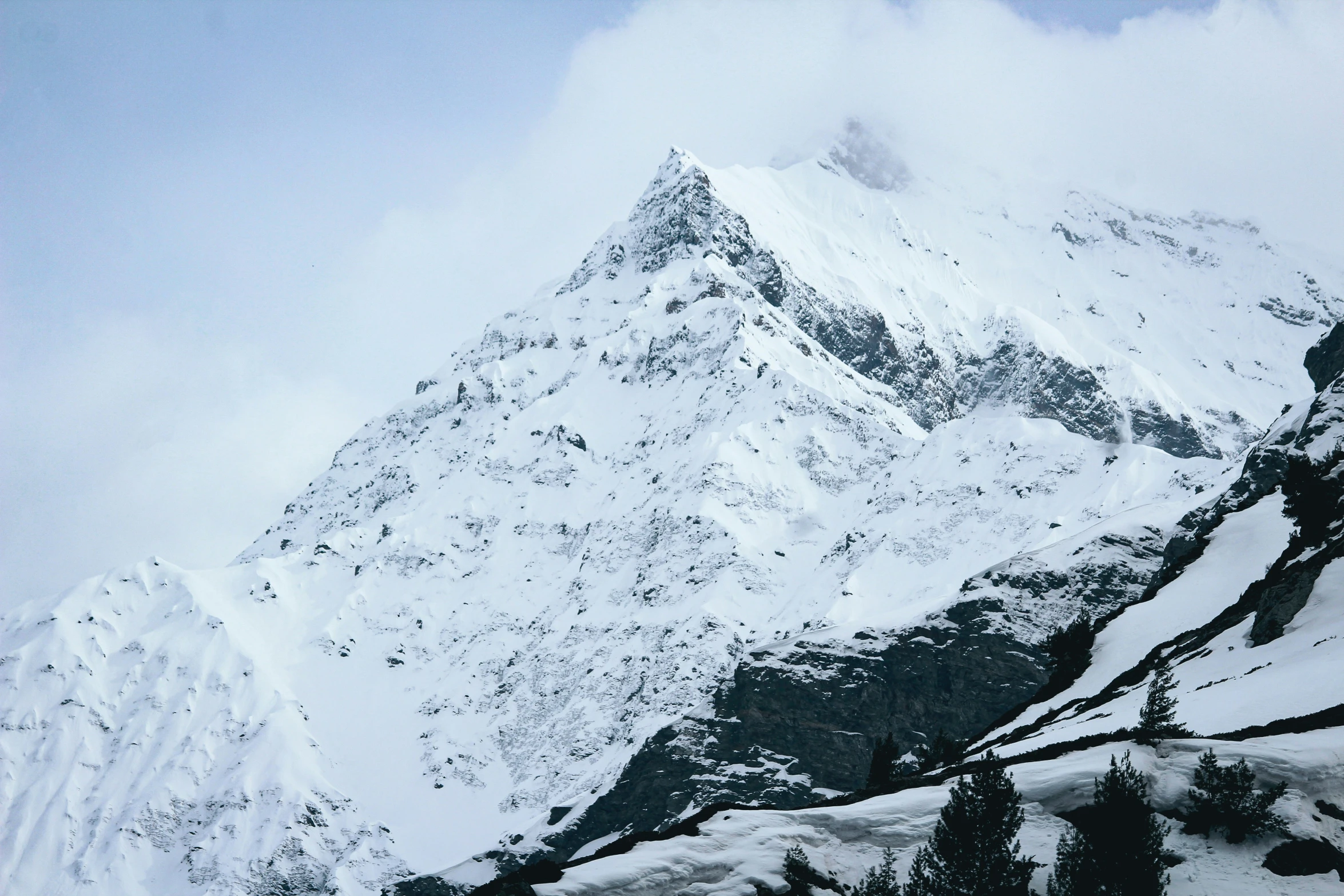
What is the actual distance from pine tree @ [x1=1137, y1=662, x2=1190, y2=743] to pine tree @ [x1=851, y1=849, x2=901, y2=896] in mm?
10534

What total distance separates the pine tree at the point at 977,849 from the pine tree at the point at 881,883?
47 cm

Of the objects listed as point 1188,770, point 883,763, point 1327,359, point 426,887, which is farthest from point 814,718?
point 1188,770

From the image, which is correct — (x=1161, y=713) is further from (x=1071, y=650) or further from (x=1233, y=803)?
(x=1071, y=650)

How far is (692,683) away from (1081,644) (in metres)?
103

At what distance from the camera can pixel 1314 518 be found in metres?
71.3

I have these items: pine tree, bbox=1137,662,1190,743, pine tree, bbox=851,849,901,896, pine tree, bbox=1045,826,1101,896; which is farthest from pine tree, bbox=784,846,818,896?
pine tree, bbox=1137,662,1190,743

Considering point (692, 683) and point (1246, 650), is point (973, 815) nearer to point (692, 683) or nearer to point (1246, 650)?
point (1246, 650)

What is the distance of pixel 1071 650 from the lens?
9331 centimetres

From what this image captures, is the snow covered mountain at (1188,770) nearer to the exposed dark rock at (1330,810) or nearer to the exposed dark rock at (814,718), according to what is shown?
the exposed dark rock at (1330,810)

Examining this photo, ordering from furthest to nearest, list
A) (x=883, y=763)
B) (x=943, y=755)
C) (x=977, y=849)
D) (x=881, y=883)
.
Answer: (x=943, y=755)
(x=883, y=763)
(x=977, y=849)
(x=881, y=883)

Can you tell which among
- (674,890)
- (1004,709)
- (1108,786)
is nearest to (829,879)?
(674,890)

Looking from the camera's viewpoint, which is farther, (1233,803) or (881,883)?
(1233,803)

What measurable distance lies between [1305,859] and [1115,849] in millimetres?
4611

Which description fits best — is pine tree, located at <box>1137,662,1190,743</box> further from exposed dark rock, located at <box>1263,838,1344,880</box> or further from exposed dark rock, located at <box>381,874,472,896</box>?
exposed dark rock, located at <box>381,874,472,896</box>
